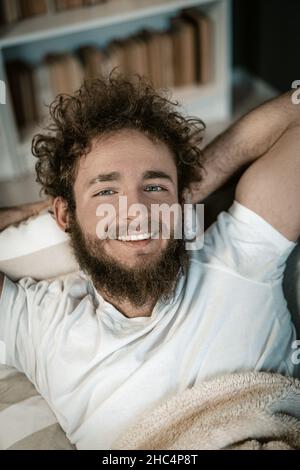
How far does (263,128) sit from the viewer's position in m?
1.13

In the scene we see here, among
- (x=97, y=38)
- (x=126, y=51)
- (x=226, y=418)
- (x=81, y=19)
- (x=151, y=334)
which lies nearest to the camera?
(x=226, y=418)

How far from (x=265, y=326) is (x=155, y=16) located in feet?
6.91

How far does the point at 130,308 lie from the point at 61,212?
0.88 ft

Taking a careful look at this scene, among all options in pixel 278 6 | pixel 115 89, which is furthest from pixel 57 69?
pixel 115 89

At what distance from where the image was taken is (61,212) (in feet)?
3.68

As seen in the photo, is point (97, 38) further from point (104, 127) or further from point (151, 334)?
point (151, 334)

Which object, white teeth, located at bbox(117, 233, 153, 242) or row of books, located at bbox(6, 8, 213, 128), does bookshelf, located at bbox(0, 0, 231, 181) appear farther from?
white teeth, located at bbox(117, 233, 153, 242)

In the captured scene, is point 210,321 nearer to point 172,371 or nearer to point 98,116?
point 172,371

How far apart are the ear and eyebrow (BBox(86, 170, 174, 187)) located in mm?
106

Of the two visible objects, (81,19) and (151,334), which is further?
(81,19)

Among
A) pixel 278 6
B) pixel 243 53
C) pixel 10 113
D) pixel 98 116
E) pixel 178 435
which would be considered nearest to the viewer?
pixel 178 435

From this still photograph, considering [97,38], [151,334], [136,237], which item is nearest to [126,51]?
[97,38]

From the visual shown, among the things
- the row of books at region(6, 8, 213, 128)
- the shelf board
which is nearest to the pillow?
the shelf board

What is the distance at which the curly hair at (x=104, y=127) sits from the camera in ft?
3.61
